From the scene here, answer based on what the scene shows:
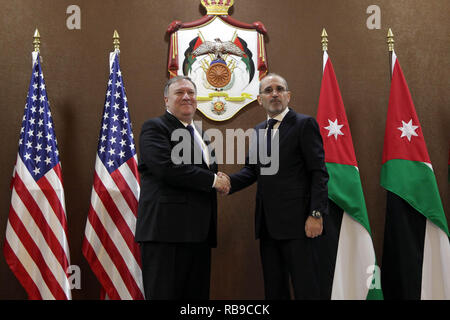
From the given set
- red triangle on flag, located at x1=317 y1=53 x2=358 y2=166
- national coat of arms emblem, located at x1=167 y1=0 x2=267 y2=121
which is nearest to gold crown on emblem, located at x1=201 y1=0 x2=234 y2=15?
national coat of arms emblem, located at x1=167 y1=0 x2=267 y2=121

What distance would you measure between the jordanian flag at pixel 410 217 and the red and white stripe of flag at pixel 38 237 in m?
2.51

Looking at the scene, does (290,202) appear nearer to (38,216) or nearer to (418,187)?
(418,187)

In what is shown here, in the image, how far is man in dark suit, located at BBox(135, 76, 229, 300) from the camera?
8.22 feet

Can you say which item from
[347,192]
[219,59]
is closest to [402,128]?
[347,192]

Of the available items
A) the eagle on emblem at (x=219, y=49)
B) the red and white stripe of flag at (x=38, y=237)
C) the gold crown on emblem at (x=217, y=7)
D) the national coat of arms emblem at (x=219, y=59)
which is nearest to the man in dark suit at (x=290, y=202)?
the national coat of arms emblem at (x=219, y=59)

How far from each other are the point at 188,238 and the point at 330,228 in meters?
1.31

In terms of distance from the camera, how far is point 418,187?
3.29m

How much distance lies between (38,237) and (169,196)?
125 centimetres

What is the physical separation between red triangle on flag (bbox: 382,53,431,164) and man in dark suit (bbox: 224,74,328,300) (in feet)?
3.48

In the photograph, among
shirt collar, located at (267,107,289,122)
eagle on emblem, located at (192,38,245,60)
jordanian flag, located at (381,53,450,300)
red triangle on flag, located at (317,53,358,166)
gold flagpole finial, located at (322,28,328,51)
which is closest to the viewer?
shirt collar, located at (267,107,289,122)

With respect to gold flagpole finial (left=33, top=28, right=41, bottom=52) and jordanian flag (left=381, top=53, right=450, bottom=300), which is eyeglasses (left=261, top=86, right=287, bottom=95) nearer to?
jordanian flag (left=381, top=53, right=450, bottom=300)

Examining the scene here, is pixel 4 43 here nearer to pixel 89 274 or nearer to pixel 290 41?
pixel 89 274

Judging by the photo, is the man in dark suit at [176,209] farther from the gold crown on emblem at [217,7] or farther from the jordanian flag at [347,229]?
the gold crown on emblem at [217,7]

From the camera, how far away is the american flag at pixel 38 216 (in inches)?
122
